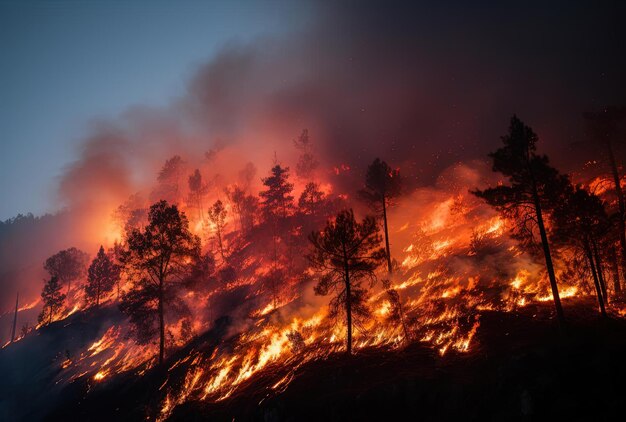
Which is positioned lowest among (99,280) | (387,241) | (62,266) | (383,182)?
(387,241)

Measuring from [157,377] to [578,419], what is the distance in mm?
33313

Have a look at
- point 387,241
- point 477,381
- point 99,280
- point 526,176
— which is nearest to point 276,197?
point 387,241

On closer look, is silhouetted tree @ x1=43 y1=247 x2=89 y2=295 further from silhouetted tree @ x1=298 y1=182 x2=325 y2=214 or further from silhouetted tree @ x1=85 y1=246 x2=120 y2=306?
silhouetted tree @ x1=298 y1=182 x2=325 y2=214

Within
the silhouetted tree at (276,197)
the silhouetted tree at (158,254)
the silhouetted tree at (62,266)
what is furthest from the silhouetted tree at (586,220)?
the silhouetted tree at (62,266)

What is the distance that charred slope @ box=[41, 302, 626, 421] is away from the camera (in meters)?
14.1

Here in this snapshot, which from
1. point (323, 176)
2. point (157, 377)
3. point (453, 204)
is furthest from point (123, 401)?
point (323, 176)

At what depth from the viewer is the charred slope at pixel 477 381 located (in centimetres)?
1410

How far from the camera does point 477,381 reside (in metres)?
16.5

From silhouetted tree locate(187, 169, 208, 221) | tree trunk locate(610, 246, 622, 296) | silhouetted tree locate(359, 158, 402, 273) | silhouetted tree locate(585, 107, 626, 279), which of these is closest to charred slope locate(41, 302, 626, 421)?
tree trunk locate(610, 246, 622, 296)

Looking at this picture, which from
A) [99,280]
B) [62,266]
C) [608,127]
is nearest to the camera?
[608,127]

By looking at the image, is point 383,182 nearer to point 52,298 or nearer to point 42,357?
point 42,357

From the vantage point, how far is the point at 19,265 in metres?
162

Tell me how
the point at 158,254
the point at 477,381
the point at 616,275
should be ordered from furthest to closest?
the point at 158,254 < the point at 616,275 < the point at 477,381

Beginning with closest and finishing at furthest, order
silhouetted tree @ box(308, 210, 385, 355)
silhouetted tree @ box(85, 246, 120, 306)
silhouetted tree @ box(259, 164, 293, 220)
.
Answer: silhouetted tree @ box(308, 210, 385, 355) < silhouetted tree @ box(259, 164, 293, 220) < silhouetted tree @ box(85, 246, 120, 306)
